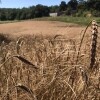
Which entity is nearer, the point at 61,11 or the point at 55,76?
the point at 55,76

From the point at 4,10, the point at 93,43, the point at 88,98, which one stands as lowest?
the point at 4,10

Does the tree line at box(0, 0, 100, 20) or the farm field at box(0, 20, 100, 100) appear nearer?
the farm field at box(0, 20, 100, 100)

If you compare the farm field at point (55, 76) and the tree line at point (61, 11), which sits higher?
the farm field at point (55, 76)

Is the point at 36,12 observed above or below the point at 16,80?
below

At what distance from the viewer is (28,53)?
2828mm

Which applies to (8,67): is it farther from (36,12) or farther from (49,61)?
(36,12)

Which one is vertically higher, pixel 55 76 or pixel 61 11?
pixel 55 76

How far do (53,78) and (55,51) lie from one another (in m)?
0.63

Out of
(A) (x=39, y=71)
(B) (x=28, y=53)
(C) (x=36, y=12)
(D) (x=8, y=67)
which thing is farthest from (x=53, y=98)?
(C) (x=36, y=12)

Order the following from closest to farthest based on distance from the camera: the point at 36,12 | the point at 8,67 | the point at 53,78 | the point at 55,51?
the point at 53,78, the point at 8,67, the point at 55,51, the point at 36,12

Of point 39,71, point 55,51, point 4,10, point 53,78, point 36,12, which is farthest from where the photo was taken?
point 4,10

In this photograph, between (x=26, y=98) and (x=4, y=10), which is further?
(x=4, y=10)

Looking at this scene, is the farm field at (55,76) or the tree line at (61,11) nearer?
the farm field at (55,76)

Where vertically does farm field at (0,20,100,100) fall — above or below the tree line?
above
